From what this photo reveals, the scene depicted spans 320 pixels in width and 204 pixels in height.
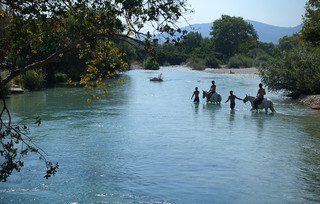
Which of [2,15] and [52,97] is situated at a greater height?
[2,15]

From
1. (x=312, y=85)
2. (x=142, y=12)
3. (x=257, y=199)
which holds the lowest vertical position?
(x=257, y=199)

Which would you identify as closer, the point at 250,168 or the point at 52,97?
the point at 250,168

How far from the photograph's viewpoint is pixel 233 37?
5551 inches

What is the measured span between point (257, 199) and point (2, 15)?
301 inches

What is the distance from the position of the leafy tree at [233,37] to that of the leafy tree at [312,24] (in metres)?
101

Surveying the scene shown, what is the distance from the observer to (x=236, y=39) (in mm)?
140250

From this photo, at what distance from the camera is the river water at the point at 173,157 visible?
10.1m

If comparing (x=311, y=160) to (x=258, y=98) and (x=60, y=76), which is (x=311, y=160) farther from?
(x=60, y=76)

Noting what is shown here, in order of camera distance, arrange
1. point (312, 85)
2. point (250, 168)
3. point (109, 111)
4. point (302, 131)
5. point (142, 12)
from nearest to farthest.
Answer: point (142, 12), point (250, 168), point (302, 131), point (109, 111), point (312, 85)

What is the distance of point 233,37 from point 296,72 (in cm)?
11408

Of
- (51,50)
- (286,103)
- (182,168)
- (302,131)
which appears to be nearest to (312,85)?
(286,103)

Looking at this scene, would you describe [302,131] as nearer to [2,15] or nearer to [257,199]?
[257,199]

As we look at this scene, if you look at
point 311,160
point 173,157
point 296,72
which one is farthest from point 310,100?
point 173,157

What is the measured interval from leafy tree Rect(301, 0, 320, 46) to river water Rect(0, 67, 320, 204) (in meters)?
12.8
